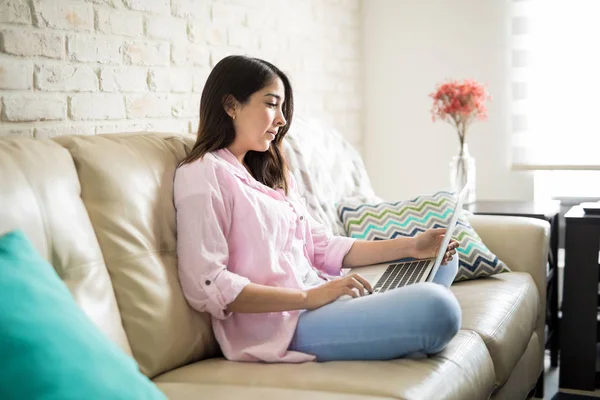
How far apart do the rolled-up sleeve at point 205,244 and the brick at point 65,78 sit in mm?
488

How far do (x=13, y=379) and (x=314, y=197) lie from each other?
1.64 meters

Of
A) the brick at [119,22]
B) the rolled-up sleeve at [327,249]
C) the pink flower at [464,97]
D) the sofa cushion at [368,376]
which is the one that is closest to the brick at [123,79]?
the brick at [119,22]

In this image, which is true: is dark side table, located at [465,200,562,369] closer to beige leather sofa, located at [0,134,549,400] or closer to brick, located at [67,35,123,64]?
beige leather sofa, located at [0,134,549,400]

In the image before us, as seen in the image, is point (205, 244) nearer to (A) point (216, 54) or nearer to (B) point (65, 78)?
(B) point (65, 78)

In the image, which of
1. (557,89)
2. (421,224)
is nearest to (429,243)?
(421,224)

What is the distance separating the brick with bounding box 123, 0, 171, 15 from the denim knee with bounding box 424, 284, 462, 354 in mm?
1277

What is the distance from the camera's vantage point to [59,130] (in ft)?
7.00

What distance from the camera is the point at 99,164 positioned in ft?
5.74

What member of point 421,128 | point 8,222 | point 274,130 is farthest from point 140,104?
point 421,128

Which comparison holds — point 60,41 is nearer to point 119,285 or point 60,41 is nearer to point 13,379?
point 119,285

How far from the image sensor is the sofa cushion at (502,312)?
82.1 inches

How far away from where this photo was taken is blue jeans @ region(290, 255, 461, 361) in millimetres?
1727

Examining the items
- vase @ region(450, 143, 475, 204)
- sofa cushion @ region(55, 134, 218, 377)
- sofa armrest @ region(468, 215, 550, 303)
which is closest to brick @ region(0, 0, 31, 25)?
sofa cushion @ region(55, 134, 218, 377)

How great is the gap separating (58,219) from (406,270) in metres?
0.94
